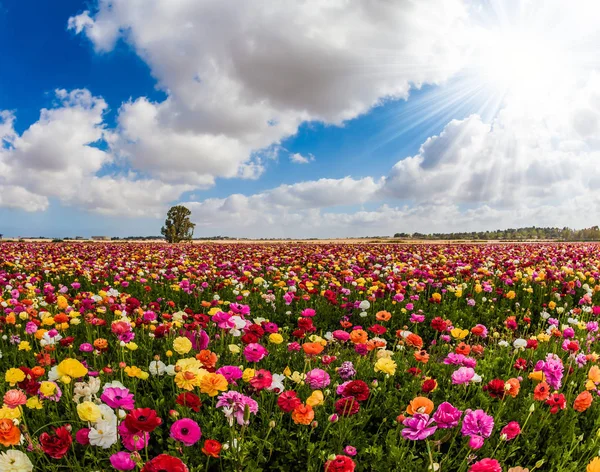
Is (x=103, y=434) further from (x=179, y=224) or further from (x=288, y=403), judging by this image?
(x=179, y=224)

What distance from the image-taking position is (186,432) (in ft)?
5.71

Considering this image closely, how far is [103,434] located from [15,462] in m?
0.37

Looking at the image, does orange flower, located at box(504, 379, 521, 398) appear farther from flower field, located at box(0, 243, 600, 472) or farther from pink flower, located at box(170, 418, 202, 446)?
pink flower, located at box(170, 418, 202, 446)

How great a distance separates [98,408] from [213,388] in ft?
1.90

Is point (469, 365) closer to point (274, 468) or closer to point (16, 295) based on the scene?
point (274, 468)

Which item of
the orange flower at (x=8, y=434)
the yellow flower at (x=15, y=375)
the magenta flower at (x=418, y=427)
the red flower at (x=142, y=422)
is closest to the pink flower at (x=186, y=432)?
the red flower at (x=142, y=422)

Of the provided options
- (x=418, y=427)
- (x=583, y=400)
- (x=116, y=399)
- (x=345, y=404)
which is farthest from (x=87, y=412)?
(x=583, y=400)

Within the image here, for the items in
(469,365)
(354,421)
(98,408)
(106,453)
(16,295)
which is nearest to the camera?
(98,408)

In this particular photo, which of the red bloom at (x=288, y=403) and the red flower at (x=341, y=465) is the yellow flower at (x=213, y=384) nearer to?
the red bloom at (x=288, y=403)

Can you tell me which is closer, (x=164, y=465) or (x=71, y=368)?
(x=164, y=465)

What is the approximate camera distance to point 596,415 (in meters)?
3.23

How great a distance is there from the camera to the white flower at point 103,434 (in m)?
2.00

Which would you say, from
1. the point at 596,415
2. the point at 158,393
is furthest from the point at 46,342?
the point at 596,415

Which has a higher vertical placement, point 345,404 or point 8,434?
point 8,434
